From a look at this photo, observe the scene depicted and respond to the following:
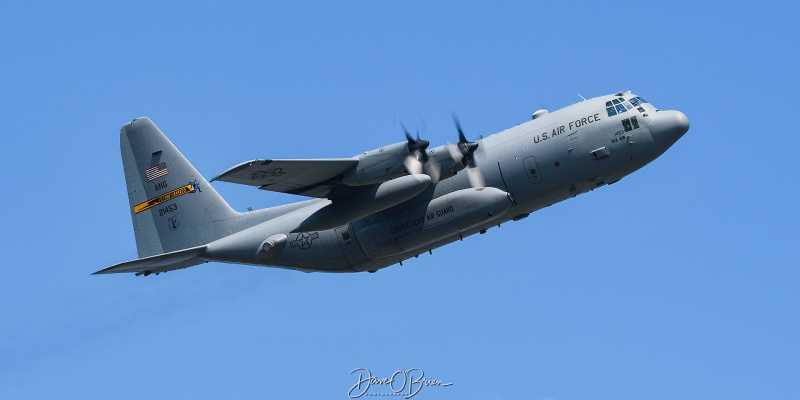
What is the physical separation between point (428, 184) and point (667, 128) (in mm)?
6778

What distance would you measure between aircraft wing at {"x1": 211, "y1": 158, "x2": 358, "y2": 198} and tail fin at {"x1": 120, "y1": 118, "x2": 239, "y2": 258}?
5.85m

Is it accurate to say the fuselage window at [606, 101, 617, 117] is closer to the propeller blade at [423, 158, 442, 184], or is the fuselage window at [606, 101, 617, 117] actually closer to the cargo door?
the propeller blade at [423, 158, 442, 184]

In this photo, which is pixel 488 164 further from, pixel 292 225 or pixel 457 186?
pixel 292 225

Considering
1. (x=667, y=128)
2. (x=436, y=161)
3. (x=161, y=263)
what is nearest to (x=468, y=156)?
(x=436, y=161)

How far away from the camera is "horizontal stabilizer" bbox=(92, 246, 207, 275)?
103ft

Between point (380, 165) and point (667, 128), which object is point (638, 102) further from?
point (380, 165)

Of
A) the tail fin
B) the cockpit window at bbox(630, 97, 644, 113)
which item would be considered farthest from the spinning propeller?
the tail fin

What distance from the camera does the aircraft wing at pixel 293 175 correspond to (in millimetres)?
27266

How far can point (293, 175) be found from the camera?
28531 mm

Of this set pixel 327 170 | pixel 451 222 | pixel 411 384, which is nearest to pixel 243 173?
pixel 327 170

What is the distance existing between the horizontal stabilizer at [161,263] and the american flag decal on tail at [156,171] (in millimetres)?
3738

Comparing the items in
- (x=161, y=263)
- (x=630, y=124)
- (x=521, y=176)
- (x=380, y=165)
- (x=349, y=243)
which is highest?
(x=380, y=165)

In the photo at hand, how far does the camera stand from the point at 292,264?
32.3 meters

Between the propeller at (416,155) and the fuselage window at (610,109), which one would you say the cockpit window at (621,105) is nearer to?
the fuselage window at (610,109)
